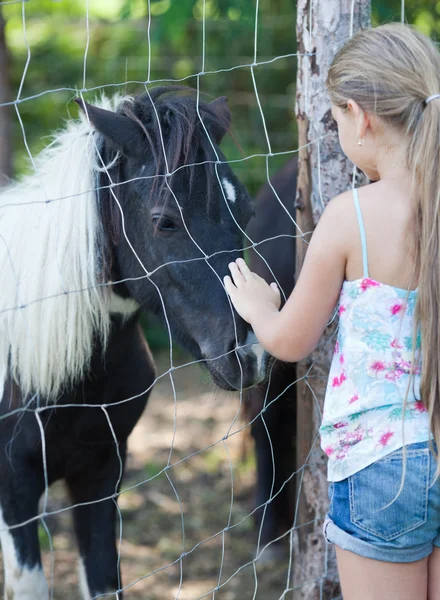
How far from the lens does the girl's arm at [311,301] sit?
133 centimetres

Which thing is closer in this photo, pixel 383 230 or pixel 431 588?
pixel 383 230

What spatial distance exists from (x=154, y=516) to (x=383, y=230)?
2.53 m

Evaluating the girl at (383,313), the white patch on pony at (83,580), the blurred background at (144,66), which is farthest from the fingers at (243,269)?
the blurred background at (144,66)

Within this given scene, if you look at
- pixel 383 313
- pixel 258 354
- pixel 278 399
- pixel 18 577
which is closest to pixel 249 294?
pixel 258 354

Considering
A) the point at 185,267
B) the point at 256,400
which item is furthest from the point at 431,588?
the point at 256,400

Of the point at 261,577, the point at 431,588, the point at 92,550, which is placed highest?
the point at 431,588

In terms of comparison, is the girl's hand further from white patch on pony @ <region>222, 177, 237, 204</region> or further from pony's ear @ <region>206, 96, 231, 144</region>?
pony's ear @ <region>206, 96, 231, 144</region>

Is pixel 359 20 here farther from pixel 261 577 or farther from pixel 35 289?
pixel 261 577

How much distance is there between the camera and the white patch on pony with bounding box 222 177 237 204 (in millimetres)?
1822

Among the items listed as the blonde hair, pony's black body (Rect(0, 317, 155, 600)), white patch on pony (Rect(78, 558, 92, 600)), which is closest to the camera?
the blonde hair

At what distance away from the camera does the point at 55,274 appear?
73.7 inches

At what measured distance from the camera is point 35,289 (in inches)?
74.1

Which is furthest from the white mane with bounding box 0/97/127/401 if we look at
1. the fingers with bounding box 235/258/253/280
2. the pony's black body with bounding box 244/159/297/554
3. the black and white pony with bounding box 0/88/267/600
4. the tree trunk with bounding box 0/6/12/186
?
the tree trunk with bounding box 0/6/12/186

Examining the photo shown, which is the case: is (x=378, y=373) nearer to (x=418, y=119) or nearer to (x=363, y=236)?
(x=363, y=236)
